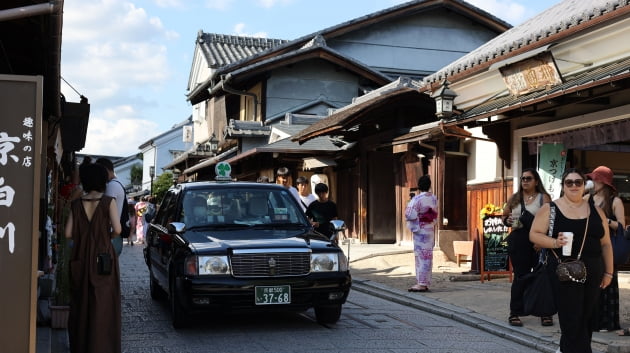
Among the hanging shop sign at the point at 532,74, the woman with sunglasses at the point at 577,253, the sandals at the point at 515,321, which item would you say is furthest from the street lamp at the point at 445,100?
the woman with sunglasses at the point at 577,253

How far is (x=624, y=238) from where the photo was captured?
7.98 meters

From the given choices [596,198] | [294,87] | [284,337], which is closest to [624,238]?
[596,198]

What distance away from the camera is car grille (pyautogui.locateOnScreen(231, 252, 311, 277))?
307 inches

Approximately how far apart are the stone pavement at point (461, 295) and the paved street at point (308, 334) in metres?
0.23

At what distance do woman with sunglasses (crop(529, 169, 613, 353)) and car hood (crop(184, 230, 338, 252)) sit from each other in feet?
9.33

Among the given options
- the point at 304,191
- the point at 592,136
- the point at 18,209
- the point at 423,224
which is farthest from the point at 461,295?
the point at 18,209

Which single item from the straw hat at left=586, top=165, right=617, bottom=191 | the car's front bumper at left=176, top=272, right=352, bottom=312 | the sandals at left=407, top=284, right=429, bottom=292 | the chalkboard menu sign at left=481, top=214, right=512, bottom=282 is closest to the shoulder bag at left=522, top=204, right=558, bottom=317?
the straw hat at left=586, top=165, right=617, bottom=191

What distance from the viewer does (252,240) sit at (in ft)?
26.9

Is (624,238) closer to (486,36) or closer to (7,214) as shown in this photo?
(7,214)

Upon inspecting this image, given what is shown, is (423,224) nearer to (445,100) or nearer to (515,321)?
(515,321)

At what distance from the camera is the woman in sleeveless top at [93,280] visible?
635 cm

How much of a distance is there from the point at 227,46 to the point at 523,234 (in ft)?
94.5

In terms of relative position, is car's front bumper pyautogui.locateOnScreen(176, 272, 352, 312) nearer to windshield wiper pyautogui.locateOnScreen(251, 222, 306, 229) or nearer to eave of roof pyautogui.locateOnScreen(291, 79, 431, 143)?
windshield wiper pyautogui.locateOnScreen(251, 222, 306, 229)

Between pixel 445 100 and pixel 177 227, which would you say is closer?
pixel 177 227
